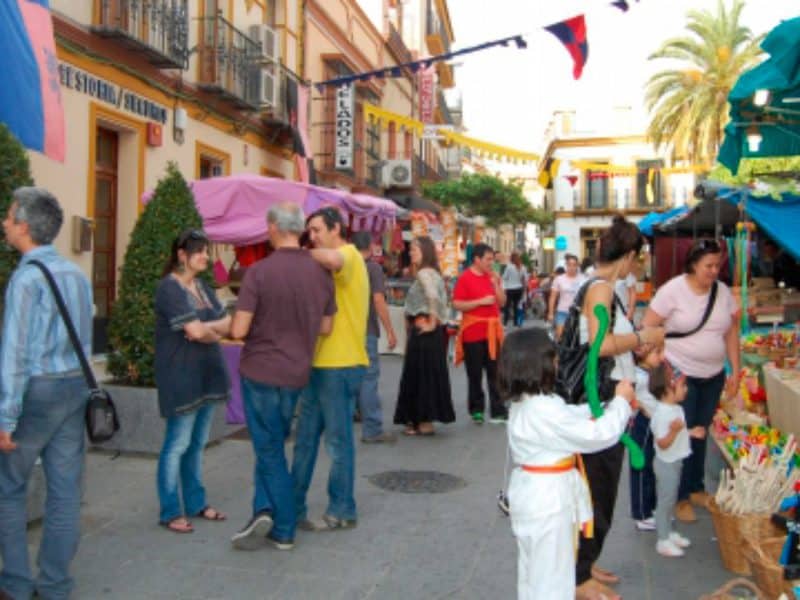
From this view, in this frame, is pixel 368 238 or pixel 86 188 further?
pixel 86 188

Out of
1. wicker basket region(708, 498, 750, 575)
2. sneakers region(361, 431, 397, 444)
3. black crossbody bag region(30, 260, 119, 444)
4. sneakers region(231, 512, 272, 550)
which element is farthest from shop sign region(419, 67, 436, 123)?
black crossbody bag region(30, 260, 119, 444)

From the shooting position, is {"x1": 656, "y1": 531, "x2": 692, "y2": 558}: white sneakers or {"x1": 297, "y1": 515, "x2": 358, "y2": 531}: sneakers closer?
{"x1": 656, "y1": 531, "x2": 692, "y2": 558}: white sneakers

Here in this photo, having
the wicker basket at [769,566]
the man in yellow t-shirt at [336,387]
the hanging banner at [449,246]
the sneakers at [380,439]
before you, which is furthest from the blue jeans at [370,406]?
the hanging banner at [449,246]

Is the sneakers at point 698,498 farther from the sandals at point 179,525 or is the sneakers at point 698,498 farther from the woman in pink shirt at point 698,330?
the sandals at point 179,525

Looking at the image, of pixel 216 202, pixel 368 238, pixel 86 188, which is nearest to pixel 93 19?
pixel 86 188

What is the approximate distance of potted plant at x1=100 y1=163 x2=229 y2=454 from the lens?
7020 millimetres

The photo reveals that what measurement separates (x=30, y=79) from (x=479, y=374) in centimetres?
494

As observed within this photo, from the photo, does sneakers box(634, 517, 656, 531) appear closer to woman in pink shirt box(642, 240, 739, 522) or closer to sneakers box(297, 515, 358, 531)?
woman in pink shirt box(642, 240, 739, 522)

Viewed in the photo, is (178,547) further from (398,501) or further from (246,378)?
(398,501)

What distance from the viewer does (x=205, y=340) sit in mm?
5129

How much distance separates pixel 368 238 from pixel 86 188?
465 centimetres

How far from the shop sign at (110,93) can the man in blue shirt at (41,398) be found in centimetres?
657

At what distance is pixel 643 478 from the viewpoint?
17.4 feet

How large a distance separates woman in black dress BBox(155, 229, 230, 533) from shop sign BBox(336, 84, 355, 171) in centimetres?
1509
